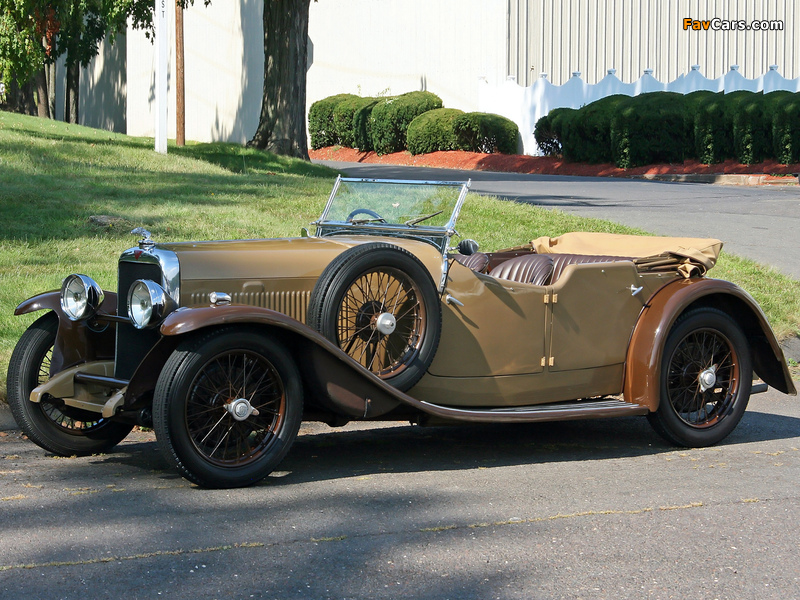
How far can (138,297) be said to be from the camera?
4.75 m

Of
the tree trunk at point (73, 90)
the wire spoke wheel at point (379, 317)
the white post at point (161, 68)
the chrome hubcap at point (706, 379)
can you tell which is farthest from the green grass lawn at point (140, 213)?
the tree trunk at point (73, 90)

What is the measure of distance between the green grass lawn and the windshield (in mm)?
2381

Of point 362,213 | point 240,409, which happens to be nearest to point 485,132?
point 362,213

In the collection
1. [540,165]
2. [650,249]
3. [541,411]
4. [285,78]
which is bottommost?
[541,411]

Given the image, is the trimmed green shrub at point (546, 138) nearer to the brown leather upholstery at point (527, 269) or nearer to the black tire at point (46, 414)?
the brown leather upholstery at point (527, 269)

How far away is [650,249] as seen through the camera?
625 centimetres

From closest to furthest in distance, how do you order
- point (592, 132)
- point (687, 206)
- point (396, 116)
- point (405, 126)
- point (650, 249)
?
point (650, 249) < point (687, 206) < point (592, 132) < point (396, 116) < point (405, 126)

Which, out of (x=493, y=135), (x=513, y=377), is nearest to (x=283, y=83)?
(x=493, y=135)

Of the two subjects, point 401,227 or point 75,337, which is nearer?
point 75,337

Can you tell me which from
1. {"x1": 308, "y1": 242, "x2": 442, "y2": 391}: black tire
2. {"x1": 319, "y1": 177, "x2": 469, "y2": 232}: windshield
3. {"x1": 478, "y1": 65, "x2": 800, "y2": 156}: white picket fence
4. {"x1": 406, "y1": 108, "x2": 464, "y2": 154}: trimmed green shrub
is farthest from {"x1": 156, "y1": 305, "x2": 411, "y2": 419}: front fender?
{"x1": 478, "y1": 65, "x2": 800, "y2": 156}: white picket fence

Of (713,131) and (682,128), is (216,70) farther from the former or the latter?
(713,131)

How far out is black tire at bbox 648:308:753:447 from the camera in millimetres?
5719

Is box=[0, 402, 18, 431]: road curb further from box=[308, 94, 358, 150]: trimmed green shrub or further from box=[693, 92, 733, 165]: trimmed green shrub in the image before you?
box=[308, 94, 358, 150]: trimmed green shrub

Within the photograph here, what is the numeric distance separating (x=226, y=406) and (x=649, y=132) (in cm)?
2551
